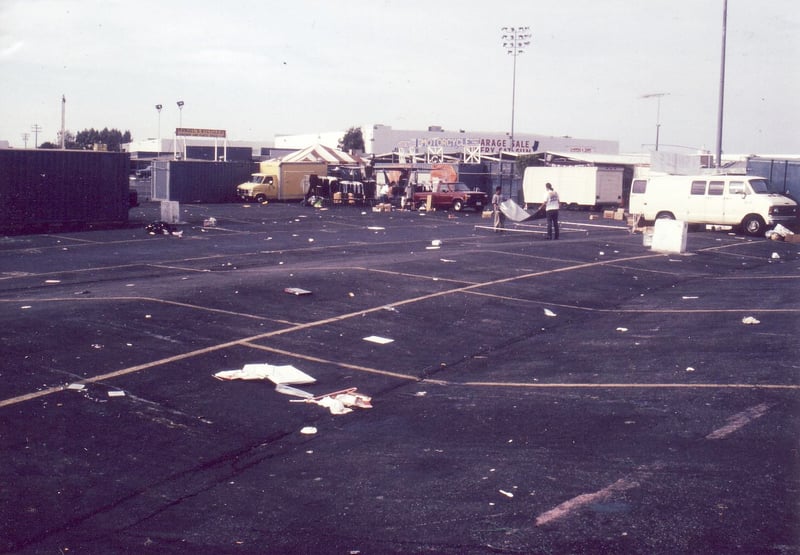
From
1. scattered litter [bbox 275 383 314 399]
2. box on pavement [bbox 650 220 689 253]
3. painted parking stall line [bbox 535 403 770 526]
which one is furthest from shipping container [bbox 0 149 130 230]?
painted parking stall line [bbox 535 403 770 526]

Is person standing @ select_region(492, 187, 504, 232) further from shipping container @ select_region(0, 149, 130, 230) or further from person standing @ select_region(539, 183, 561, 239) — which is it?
shipping container @ select_region(0, 149, 130, 230)

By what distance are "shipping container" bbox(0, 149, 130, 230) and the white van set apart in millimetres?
20346

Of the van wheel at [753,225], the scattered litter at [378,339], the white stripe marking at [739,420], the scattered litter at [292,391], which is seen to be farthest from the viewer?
the van wheel at [753,225]

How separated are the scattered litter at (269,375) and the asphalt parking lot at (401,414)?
0.36 feet

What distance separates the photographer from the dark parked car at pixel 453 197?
44.2 m

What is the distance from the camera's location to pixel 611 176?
45844 mm

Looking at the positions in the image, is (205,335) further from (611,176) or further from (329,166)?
(329,166)

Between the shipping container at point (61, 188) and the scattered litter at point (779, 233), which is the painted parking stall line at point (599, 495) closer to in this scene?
the scattered litter at point (779, 233)

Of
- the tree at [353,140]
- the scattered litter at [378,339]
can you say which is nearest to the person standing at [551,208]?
the scattered litter at [378,339]

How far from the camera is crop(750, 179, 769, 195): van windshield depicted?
93.2ft

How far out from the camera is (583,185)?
151 feet

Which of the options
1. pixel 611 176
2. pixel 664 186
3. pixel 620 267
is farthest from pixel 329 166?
pixel 620 267

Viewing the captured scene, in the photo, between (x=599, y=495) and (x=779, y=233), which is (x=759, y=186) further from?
(x=599, y=495)

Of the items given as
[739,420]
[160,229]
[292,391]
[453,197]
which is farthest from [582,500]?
[453,197]
